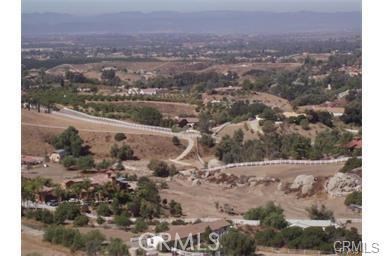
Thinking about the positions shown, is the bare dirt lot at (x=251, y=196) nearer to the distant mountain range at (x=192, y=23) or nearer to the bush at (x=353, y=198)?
the bush at (x=353, y=198)

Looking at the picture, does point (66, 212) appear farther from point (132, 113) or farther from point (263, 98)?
point (263, 98)

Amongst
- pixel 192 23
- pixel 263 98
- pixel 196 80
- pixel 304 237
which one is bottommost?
pixel 304 237

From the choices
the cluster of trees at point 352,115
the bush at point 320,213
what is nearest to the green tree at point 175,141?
the cluster of trees at point 352,115

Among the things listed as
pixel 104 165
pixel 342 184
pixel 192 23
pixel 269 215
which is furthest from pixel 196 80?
pixel 269 215

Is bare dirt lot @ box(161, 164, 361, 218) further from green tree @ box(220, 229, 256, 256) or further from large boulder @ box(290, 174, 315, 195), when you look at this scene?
green tree @ box(220, 229, 256, 256)

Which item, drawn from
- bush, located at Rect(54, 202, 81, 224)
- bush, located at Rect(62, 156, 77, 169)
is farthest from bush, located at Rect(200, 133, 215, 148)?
bush, located at Rect(54, 202, 81, 224)
